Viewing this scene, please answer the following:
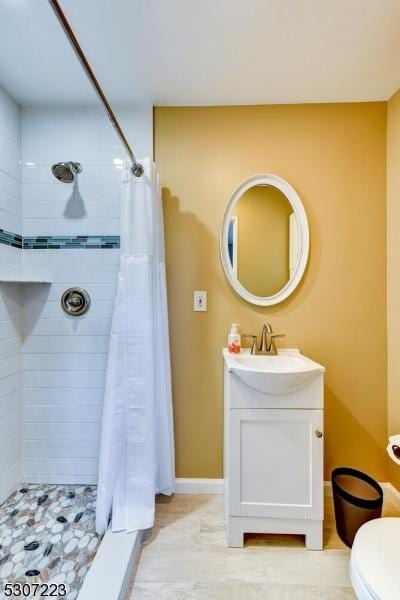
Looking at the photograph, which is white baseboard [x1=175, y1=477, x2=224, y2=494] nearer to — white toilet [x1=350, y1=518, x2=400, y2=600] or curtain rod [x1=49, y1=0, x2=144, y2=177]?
white toilet [x1=350, y1=518, x2=400, y2=600]

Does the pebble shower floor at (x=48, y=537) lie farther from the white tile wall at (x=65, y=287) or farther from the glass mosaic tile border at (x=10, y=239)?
the glass mosaic tile border at (x=10, y=239)

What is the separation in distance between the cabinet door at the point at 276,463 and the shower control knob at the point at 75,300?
42.2 inches

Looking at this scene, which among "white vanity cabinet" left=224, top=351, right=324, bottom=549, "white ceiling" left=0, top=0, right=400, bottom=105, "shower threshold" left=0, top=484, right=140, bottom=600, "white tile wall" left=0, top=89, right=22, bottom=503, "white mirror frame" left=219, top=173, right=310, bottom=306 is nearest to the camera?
"shower threshold" left=0, top=484, right=140, bottom=600

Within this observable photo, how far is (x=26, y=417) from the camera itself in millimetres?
1729

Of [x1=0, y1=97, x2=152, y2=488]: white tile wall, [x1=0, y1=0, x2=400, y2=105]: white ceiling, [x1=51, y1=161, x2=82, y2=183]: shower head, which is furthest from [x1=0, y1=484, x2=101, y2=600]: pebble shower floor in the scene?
[x1=0, y1=0, x2=400, y2=105]: white ceiling

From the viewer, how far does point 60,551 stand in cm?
124

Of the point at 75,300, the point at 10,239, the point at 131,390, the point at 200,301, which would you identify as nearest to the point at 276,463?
the point at 131,390

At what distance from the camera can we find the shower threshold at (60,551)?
3.51 feet

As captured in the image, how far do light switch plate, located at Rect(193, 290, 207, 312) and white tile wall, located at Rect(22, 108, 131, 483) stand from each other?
506 millimetres

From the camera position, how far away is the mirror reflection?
1709 mm

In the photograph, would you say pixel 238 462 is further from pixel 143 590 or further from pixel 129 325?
pixel 129 325

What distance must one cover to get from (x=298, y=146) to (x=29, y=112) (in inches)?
65.5

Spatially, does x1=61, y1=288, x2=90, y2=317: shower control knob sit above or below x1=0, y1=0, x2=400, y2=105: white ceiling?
below

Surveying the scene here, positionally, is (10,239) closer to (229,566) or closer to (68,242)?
(68,242)
